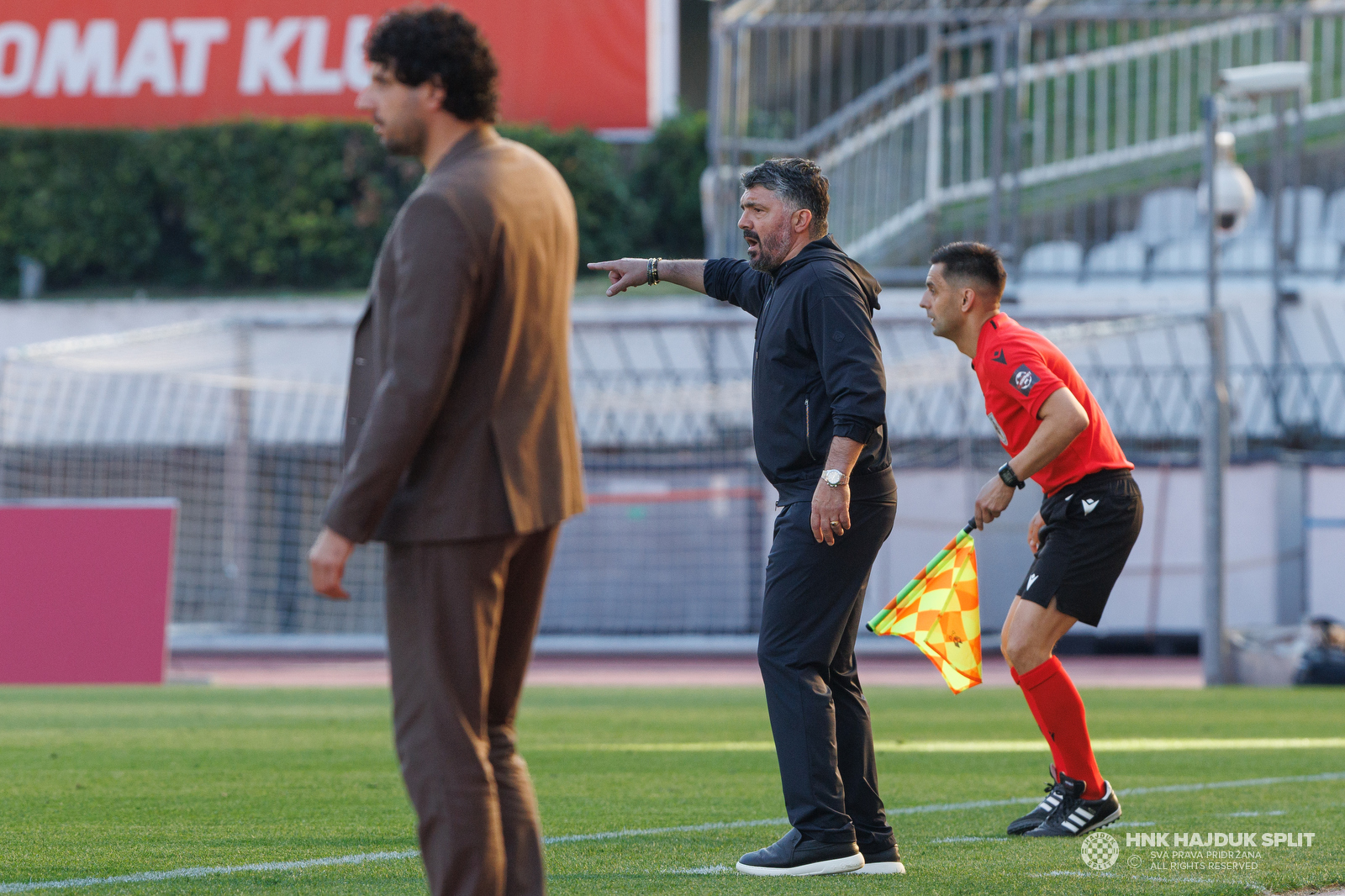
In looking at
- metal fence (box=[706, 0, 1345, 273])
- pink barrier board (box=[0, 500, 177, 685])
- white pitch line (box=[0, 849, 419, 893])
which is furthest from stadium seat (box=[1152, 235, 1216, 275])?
white pitch line (box=[0, 849, 419, 893])

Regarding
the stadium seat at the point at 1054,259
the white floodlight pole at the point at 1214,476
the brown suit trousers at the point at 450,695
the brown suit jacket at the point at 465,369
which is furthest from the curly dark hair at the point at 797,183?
the stadium seat at the point at 1054,259

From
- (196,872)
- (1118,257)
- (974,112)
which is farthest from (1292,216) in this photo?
(196,872)

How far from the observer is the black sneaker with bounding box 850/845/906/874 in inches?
185

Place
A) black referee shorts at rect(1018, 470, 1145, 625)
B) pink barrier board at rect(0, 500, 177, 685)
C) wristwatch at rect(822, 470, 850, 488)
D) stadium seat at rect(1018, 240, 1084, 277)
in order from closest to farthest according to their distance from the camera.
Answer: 1. wristwatch at rect(822, 470, 850, 488)
2. black referee shorts at rect(1018, 470, 1145, 625)
3. pink barrier board at rect(0, 500, 177, 685)
4. stadium seat at rect(1018, 240, 1084, 277)

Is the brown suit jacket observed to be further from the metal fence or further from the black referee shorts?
the metal fence

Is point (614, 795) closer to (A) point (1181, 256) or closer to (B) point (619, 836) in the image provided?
(B) point (619, 836)

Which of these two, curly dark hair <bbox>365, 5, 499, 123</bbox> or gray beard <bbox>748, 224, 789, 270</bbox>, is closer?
curly dark hair <bbox>365, 5, 499, 123</bbox>

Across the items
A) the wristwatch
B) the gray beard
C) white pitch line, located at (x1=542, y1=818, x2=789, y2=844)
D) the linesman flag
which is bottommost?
white pitch line, located at (x1=542, y1=818, x2=789, y2=844)

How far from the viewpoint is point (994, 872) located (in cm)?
472

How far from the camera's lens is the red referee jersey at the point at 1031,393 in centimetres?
550

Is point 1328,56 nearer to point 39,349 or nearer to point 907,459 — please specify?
point 907,459

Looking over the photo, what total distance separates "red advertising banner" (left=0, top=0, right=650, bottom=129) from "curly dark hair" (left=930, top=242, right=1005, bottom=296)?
17645mm

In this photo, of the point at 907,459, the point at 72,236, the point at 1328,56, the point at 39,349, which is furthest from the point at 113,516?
the point at 1328,56

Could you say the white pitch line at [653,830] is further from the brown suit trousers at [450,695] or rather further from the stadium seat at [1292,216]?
the stadium seat at [1292,216]
